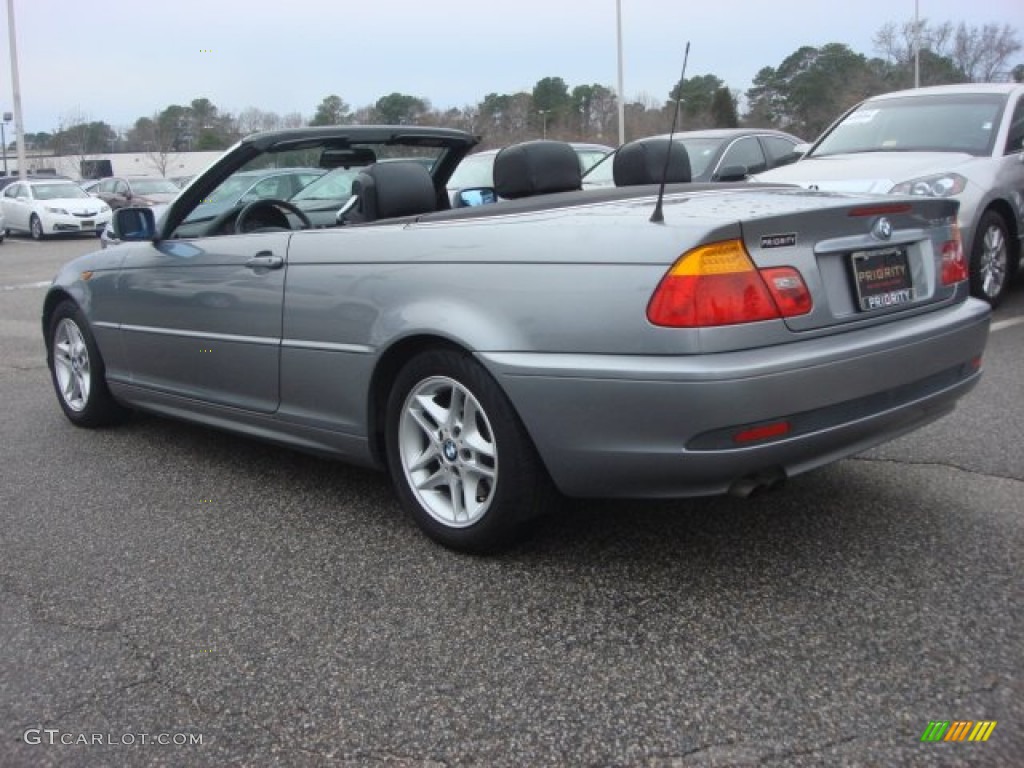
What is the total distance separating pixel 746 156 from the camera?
9820mm

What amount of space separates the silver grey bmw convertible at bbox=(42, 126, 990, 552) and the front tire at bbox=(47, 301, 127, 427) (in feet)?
3.24

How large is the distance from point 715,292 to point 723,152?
23.8 ft

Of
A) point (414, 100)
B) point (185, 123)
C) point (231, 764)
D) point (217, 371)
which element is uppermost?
point (185, 123)

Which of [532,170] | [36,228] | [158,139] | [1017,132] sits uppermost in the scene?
[158,139]

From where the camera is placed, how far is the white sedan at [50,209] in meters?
24.3

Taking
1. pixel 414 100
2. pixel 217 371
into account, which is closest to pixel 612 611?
pixel 217 371

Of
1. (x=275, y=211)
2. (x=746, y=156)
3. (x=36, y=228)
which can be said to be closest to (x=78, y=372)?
(x=275, y=211)

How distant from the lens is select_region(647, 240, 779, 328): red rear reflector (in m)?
2.68

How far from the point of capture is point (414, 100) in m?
21.9

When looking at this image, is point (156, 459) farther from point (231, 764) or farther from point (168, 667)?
point (231, 764)

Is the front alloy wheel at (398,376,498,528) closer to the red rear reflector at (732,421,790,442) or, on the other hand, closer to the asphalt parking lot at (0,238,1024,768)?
the asphalt parking lot at (0,238,1024,768)

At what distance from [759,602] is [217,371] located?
2.47 meters

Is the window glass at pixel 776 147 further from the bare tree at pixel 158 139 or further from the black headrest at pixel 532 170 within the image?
the bare tree at pixel 158 139

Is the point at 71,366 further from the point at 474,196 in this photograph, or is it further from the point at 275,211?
the point at 474,196
